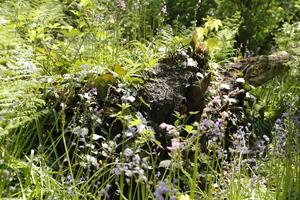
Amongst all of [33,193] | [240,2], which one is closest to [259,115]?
[240,2]

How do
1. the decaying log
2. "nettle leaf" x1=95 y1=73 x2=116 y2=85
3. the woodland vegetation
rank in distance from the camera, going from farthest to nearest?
the decaying log
"nettle leaf" x1=95 y1=73 x2=116 y2=85
the woodland vegetation

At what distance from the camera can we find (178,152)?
2.42m

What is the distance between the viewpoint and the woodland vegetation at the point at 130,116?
2.96 meters

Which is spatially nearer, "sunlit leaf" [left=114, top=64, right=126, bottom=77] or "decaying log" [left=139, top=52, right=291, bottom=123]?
"sunlit leaf" [left=114, top=64, right=126, bottom=77]

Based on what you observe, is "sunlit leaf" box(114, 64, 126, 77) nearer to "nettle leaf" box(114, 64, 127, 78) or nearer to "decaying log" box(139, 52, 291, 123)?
"nettle leaf" box(114, 64, 127, 78)

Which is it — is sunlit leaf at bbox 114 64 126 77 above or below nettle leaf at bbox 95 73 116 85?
above

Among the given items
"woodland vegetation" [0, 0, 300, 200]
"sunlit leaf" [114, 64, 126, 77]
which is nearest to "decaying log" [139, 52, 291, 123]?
"woodland vegetation" [0, 0, 300, 200]

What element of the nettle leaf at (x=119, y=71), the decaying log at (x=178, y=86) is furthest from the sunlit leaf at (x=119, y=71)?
the decaying log at (x=178, y=86)

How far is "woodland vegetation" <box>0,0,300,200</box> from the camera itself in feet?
9.72

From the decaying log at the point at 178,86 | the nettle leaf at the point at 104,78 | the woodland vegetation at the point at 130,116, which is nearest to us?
the woodland vegetation at the point at 130,116

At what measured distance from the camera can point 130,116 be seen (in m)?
2.93

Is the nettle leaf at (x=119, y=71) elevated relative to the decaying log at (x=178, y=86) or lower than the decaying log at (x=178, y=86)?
elevated

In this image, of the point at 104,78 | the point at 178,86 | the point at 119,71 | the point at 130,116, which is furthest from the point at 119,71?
the point at 130,116

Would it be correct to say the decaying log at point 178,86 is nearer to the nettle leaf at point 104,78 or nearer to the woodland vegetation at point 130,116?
the woodland vegetation at point 130,116
